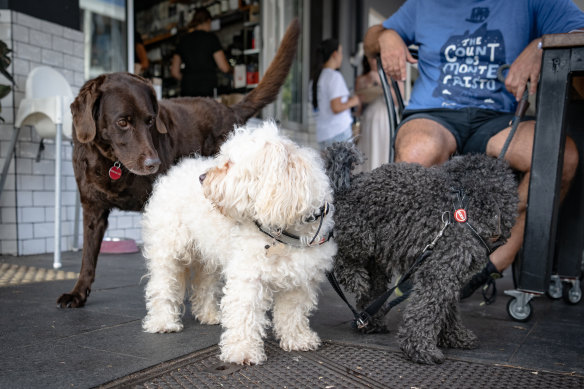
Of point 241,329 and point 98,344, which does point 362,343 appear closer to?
point 241,329

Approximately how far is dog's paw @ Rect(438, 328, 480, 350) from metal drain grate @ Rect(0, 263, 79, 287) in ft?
8.84

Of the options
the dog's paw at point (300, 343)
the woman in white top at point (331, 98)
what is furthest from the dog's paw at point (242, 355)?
the woman in white top at point (331, 98)

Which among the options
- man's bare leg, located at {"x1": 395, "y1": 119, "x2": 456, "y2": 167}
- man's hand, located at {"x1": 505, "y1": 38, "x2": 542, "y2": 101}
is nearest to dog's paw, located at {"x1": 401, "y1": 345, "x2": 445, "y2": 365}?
man's bare leg, located at {"x1": 395, "y1": 119, "x2": 456, "y2": 167}

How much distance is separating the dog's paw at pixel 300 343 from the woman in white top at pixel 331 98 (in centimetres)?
474

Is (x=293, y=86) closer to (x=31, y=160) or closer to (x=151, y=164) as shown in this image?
(x=31, y=160)

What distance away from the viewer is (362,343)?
2.37m

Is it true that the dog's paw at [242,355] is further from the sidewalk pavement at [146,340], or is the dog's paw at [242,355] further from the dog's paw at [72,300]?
the dog's paw at [72,300]

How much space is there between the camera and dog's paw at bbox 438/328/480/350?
233 centimetres

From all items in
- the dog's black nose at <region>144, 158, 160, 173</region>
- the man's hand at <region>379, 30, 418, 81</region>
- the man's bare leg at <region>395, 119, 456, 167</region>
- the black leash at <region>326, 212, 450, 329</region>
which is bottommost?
the black leash at <region>326, 212, 450, 329</region>

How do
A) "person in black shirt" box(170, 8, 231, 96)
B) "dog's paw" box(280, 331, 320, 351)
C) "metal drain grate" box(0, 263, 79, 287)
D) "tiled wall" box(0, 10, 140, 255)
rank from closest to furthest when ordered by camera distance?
"dog's paw" box(280, 331, 320, 351)
"metal drain grate" box(0, 263, 79, 287)
"tiled wall" box(0, 10, 140, 255)
"person in black shirt" box(170, 8, 231, 96)

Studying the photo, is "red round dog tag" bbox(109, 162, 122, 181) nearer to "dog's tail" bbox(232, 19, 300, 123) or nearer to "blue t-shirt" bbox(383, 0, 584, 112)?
"dog's tail" bbox(232, 19, 300, 123)

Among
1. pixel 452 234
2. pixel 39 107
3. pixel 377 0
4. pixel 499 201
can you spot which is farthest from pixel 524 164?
pixel 377 0

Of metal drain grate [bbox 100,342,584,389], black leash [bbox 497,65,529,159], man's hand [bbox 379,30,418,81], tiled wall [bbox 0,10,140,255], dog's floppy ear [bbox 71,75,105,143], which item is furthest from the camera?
tiled wall [bbox 0,10,140,255]

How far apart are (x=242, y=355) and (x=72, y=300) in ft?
4.44
